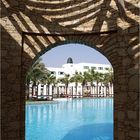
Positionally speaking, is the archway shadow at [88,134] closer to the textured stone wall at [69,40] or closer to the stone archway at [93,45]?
the textured stone wall at [69,40]

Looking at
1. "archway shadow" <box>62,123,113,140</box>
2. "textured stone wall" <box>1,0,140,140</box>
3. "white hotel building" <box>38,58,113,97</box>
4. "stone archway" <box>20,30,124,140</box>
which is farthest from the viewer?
"white hotel building" <box>38,58,113,97</box>

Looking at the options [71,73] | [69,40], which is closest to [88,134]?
[69,40]

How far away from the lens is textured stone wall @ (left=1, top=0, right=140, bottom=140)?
742cm

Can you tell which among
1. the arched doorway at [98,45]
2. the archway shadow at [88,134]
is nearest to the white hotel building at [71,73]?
the archway shadow at [88,134]

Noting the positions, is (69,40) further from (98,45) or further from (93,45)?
(98,45)

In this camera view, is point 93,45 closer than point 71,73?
Yes

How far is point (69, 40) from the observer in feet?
28.3

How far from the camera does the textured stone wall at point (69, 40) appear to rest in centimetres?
742

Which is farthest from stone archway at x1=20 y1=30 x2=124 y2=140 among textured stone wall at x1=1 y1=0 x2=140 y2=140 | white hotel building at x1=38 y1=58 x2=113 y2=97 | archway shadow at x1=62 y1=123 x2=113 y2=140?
white hotel building at x1=38 y1=58 x2=113 y2=97

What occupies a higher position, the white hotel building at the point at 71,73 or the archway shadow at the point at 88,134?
the white hotel building at the point at 71,73

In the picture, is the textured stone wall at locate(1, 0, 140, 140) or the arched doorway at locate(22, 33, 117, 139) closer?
the textured stone wall at locate(1, 0, 140, 140)

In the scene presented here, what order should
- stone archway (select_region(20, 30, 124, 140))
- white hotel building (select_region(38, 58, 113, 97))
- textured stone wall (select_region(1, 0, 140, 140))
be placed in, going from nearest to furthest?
1. textured stone wall (select_region(1, 0, 140, 140))
2. stone archway (select_region(20, 30, 124, 140))
3. white hotel building (select_region(38, 58, 113, 97))

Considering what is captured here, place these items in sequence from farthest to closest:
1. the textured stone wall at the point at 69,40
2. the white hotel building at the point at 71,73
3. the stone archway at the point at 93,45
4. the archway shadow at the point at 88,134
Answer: the white hotel building at the point at 71,73 < the archway shadow at the point at 88,134 < the stone archway at the point at 93,45 < the textured stone wall at the point at 69,40

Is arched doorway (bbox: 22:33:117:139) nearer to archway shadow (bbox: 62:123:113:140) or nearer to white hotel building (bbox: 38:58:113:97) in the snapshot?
archway shadow (bbox: 62:123:113:140)
